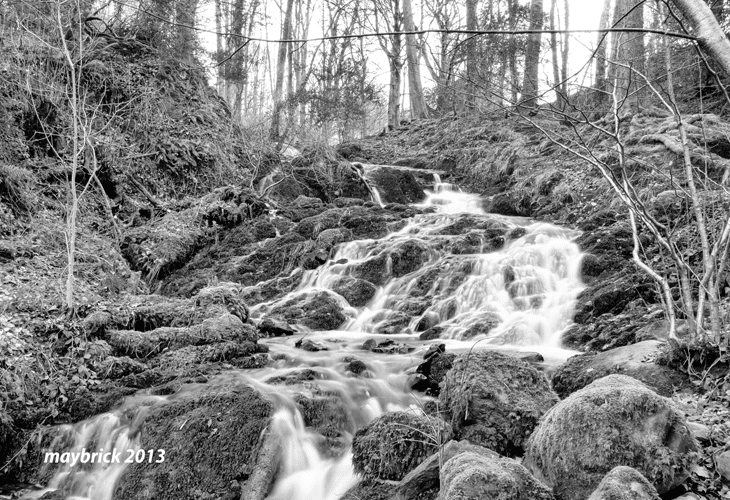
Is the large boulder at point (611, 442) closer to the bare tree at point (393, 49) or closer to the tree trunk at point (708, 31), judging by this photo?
the tree trunk at point (708, 31)

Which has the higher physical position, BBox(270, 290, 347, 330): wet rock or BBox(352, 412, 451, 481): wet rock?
BBox(352, 412, 451, 481): wet rock

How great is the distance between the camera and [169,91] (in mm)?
15195

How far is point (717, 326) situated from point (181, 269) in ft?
33.9

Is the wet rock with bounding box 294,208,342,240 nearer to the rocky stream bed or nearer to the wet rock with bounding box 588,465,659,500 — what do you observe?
the rocky stream bed

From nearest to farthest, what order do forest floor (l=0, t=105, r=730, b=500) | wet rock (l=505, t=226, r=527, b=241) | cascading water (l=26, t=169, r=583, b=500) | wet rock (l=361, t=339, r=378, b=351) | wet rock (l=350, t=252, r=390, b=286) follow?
cascading water (l=26, t=169, r=583, b=500), forest floor (l=0, t=105, r=730, b=500), wet rock (l=361, t=339, r=378, b=351), wet rock (l=350, t=252, r=390, b=286), wet rock (l=505, t=226, r=527, b=241)

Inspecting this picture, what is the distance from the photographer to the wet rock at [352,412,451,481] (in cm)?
385

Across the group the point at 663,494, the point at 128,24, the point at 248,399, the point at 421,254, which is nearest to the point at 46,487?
the point at 248,399

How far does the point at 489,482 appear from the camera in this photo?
2.71 m

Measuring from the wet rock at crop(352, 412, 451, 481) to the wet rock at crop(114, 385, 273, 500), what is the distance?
106cm

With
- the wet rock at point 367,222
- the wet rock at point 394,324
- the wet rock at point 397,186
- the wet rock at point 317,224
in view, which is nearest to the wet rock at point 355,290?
the wet rock at point 394,324

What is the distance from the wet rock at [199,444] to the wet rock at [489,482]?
221 centimetres

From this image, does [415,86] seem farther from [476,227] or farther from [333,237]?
[333,237]

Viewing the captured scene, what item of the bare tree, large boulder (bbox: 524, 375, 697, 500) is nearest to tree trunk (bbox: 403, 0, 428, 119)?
the bare tree

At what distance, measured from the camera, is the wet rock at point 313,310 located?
9.09 meters
